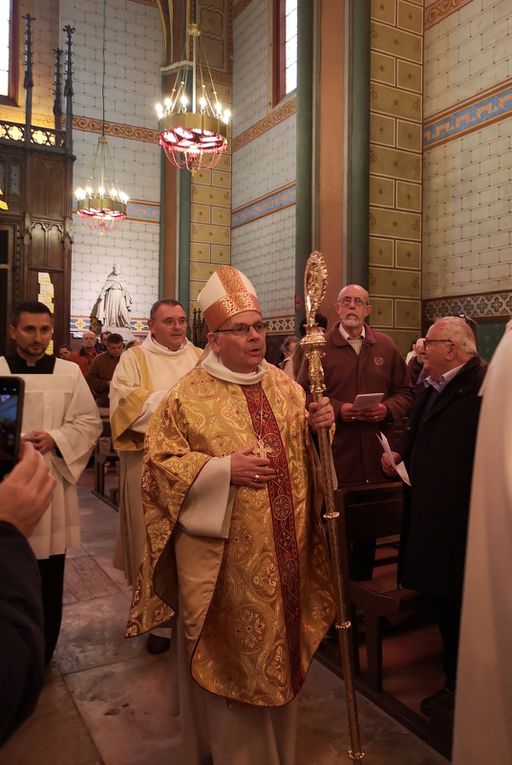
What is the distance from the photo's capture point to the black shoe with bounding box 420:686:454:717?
2.74 metres

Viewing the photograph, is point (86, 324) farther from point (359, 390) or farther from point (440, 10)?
point (359, 390)

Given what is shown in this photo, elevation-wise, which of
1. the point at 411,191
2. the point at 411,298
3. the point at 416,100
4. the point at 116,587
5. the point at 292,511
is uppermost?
the point at 416,100

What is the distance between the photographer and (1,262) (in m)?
12.9

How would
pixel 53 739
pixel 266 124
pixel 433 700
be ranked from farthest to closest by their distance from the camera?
pixel 266 124 < pixel 433 700 < pixel 53 739

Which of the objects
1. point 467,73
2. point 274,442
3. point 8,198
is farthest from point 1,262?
point 274,442

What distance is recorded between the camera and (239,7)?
13.4 m

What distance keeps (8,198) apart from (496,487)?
1296cm

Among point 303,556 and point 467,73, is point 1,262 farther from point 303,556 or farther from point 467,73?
point 303,556

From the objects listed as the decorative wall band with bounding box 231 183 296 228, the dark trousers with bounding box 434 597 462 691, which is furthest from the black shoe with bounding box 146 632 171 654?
the decorative wall band with bounding box 231 183 296 228

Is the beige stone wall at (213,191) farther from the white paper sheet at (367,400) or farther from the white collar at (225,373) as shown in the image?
the white collar at (225,373)

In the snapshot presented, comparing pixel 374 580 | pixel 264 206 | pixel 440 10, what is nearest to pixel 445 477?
pixel 374 580

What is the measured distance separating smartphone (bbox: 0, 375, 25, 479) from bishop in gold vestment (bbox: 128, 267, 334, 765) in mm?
1046

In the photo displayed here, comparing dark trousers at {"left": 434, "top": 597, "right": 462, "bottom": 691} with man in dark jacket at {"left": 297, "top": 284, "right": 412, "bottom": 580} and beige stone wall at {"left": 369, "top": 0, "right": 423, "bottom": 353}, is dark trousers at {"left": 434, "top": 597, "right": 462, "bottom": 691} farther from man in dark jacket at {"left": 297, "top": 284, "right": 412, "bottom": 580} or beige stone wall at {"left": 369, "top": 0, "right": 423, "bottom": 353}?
beige stone wall at {"left": 369, "top": 0, "right": 423, "bottom": 353}

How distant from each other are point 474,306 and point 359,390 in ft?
13.6
